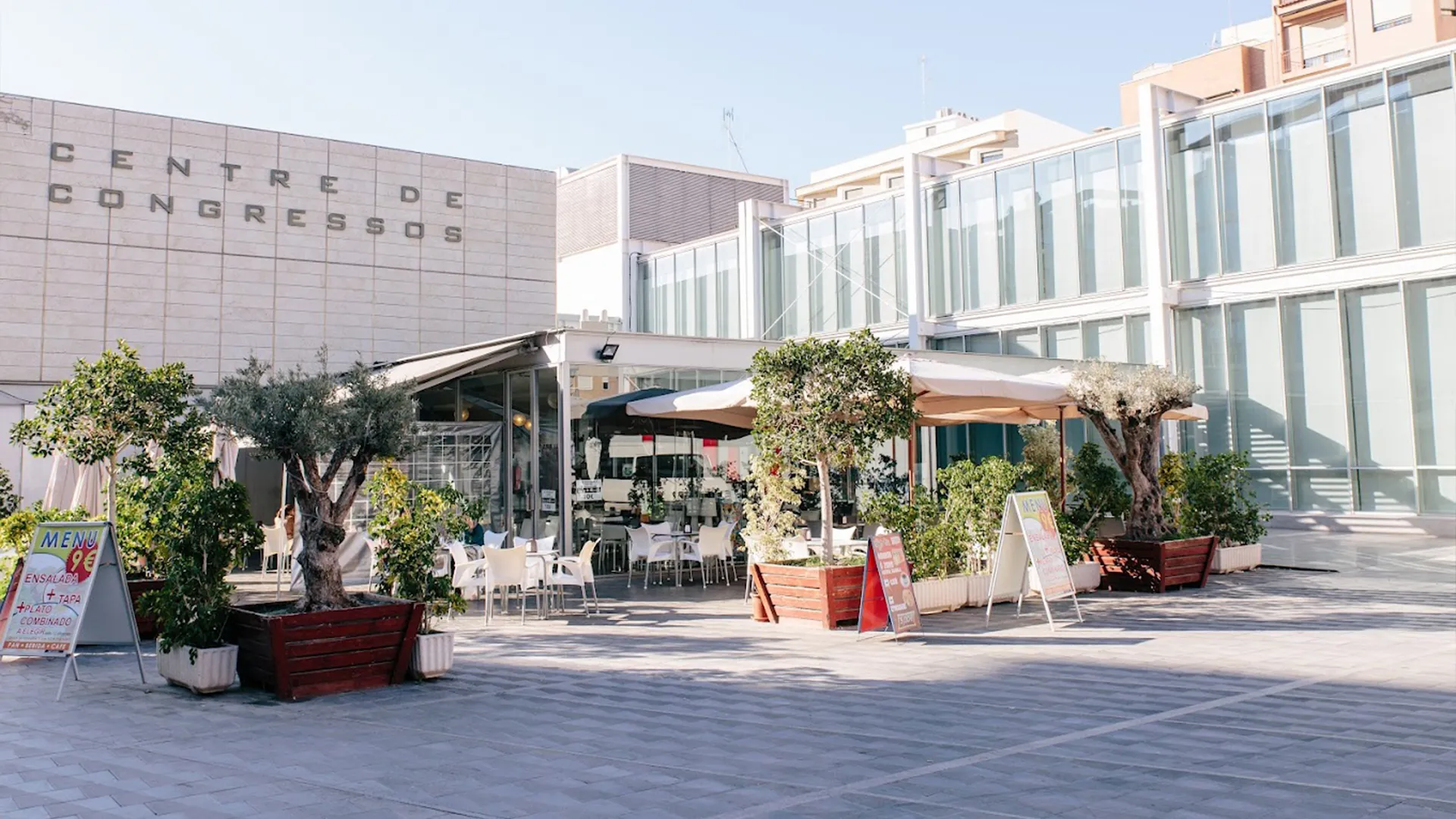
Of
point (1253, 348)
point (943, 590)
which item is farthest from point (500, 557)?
point (1253, 348)

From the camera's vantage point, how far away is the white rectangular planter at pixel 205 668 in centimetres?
682

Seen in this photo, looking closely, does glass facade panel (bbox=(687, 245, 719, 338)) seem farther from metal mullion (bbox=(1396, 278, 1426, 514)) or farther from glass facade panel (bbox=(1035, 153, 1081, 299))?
metal mullion (bbox=(1396, 278, 1426, 514))

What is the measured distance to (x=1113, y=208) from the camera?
76.1 feet

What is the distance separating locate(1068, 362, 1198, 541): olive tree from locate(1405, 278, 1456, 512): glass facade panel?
388 inches

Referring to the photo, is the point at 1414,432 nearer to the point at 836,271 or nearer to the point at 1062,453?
the point at 1062,453

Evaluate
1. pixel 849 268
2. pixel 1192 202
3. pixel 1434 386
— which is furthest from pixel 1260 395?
pixel 849 268

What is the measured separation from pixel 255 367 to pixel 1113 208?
65.9 feet

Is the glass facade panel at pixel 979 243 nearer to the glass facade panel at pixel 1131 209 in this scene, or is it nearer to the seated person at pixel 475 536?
the glass facade panel at pixel 1131 209

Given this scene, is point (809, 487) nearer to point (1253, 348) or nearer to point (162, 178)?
point (1253, 348)

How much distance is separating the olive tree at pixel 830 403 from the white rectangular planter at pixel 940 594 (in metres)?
1.05

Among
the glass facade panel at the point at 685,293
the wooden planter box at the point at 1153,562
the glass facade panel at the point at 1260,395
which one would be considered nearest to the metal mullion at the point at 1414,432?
the glass facade panel at the point at 1260,395

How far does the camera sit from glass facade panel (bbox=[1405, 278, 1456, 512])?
1881 centimetres

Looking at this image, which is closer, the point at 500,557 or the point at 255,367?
the point at 255,367

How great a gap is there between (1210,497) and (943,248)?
14.2m
